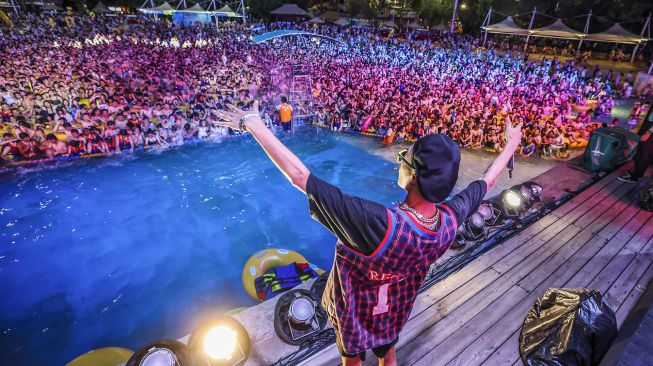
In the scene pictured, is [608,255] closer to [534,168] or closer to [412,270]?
[412,270]

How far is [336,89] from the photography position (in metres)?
14.4

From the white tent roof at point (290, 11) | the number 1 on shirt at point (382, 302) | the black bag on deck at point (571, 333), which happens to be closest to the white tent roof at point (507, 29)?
the white tent roof at point (290, 11)

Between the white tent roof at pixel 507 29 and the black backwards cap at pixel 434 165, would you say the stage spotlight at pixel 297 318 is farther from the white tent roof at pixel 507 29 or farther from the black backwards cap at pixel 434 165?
the white tent roof at pixel 507 29

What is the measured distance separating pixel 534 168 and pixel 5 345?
12595 millimetres

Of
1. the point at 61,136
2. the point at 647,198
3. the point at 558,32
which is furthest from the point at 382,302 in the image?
the point at 558,32

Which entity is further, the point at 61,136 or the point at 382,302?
the point at 61,136

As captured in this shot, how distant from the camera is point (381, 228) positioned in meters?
1.35

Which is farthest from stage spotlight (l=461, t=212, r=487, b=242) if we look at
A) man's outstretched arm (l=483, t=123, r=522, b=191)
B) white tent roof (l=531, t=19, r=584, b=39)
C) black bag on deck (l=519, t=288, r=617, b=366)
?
white tent roof (l=531, t=19, r=584, b=39)

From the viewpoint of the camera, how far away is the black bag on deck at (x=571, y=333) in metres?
2.69

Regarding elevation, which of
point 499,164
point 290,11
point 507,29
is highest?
point 290,11

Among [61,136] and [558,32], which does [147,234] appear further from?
[558,32]

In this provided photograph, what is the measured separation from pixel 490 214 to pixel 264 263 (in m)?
3.88

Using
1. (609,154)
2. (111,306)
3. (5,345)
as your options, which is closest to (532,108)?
(609,154)

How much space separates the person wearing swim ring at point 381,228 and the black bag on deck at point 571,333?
1864mm
